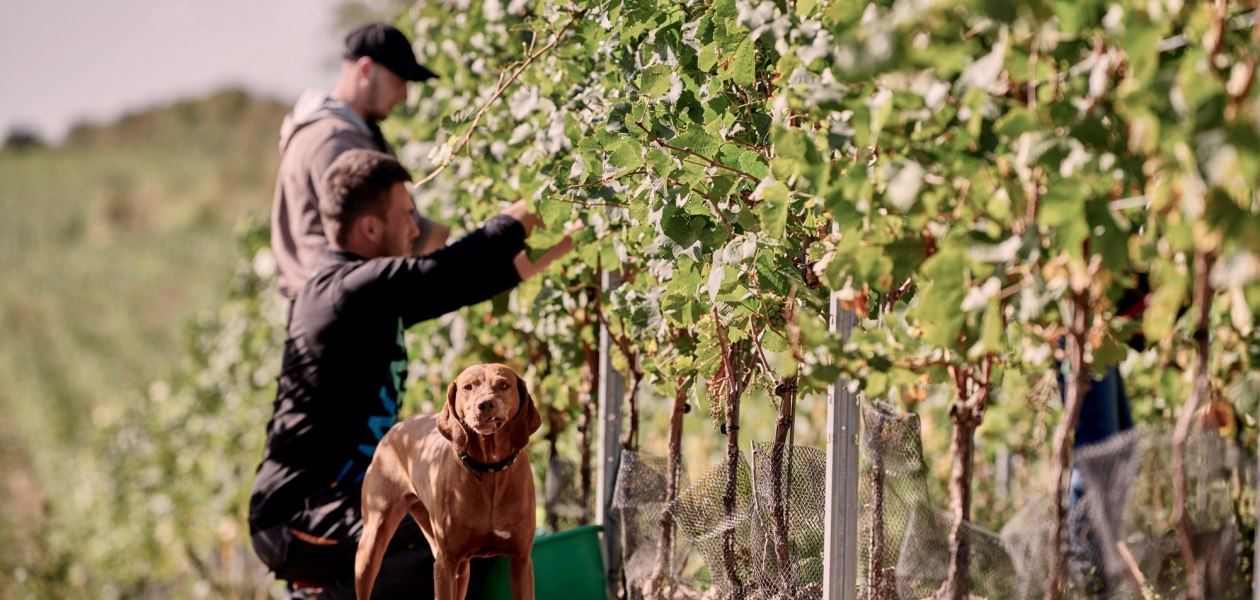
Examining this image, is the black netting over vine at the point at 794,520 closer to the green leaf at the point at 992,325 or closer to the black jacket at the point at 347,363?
the black jacket at the point at 347,363

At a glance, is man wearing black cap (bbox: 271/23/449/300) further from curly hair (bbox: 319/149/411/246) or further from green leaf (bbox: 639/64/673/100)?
green leaf (bbox: 639/64/673/100)

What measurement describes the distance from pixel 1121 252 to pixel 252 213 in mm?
6323

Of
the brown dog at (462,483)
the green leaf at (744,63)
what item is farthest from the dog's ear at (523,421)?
the green leaf at (744,63)

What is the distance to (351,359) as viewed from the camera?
2.68 metres

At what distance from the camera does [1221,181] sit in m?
1.06

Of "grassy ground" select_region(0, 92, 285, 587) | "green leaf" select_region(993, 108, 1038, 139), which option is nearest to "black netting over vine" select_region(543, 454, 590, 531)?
"green leaf" select_region(993, 108, 1038, 139)

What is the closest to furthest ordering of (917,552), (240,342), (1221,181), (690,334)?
(1221,181), (917,552), (690,334), (240,342)

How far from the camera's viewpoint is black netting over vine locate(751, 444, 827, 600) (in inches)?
86.9

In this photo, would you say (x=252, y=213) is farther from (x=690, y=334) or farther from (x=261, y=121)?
(x=261, y=121)

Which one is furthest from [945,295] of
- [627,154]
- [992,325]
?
[627,154]

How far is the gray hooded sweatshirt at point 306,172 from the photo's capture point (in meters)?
3.32

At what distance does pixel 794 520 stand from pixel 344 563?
96 cm

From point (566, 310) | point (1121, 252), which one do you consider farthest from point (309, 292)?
point (1121, 252)

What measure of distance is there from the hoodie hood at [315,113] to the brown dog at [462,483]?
155 centimetres
